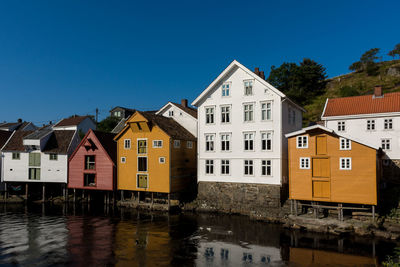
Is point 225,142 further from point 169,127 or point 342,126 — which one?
point 342,126

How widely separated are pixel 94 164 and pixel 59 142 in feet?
26.8

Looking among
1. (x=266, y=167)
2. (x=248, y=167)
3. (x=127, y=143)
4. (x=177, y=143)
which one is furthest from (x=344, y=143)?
(x=127, y=143)

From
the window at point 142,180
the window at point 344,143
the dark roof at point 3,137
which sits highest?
the dark roof at point 3,137

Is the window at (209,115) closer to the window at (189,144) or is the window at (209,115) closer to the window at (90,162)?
the window at (189,144)

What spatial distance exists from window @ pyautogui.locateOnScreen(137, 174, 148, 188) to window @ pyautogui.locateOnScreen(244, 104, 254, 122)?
14428mm

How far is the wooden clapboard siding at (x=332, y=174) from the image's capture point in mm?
23328

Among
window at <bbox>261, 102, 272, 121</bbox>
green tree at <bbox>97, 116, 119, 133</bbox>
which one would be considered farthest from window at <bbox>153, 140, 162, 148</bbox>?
green tree at <bbox>97, 116, 119, 133</bbox>

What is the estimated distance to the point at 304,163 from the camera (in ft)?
85.8

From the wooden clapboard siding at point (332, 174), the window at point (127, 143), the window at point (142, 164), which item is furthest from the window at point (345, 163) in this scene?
the window at point (127, 143)

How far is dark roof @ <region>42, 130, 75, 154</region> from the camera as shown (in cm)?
4043

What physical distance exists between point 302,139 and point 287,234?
352 inches

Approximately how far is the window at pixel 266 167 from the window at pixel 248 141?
204 cm

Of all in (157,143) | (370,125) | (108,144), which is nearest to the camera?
(157,143)

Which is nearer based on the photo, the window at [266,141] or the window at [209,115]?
the window at [266,141]
